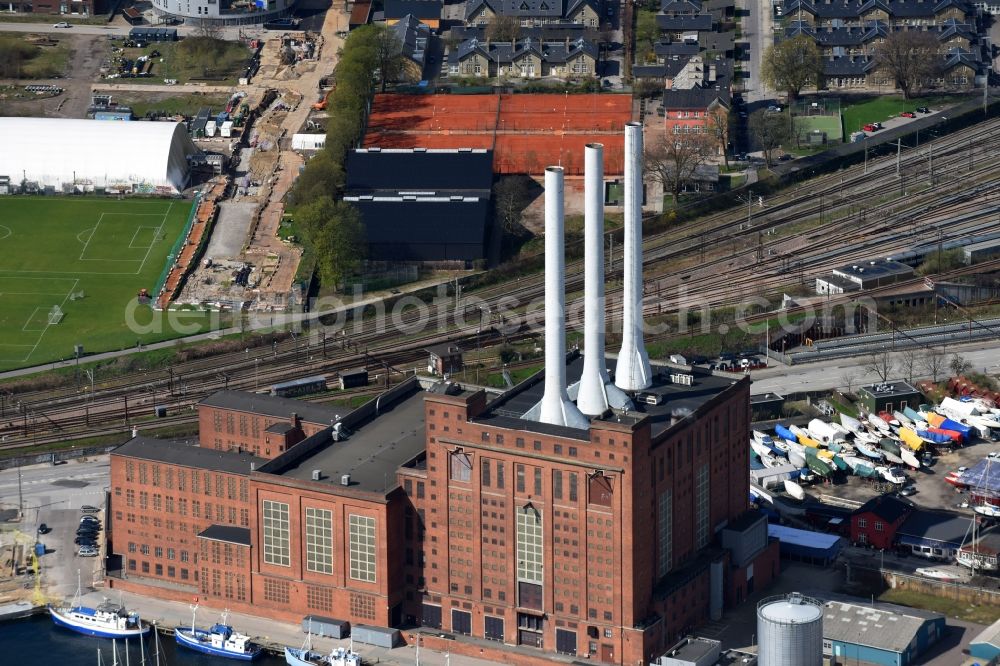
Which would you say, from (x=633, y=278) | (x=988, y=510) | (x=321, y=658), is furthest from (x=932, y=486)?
(x=321, y=658)

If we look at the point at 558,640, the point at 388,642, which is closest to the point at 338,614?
the point at 388,642

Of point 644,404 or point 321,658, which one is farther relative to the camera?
point 644,404

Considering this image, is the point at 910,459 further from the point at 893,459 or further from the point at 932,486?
→ the point at 932,486

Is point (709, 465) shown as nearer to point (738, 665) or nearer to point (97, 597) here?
point (738, 665)

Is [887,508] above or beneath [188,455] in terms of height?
beneath

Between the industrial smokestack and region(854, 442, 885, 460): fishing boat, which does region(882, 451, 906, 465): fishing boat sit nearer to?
region(854, 442, 885, 460): fishing boat

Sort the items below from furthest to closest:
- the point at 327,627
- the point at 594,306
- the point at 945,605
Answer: the point at 945,605 < the point at 327,627 < the point at 594,306
